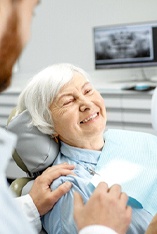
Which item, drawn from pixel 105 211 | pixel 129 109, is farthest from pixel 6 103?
pixel 105 211

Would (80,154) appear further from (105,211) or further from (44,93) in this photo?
(105,211)

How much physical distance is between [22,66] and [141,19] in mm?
1506

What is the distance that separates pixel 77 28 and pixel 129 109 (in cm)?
130

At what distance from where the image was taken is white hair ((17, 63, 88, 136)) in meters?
1.88

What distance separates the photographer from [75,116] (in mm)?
1889

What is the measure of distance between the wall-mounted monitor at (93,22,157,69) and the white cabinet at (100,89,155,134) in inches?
20.8

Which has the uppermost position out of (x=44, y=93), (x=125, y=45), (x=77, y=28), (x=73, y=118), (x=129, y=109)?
(x=77, y=28)

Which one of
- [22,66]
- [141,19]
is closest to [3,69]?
[141,19]

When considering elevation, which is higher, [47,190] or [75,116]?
[75,116]

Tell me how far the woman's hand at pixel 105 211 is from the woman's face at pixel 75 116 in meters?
0.61

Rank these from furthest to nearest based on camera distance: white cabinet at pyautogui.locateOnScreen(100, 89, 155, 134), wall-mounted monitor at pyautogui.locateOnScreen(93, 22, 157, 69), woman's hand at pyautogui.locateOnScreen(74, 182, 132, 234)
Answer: wall-mounted monitor at pyautogui.locateOnScreen(93, 22, 157, 69), white cabinet at pyautogui.locateOnScreen(100, 89, 155, 134), woman's hand at pyautogui.locateOnScreen(74, 182, 132, 234)

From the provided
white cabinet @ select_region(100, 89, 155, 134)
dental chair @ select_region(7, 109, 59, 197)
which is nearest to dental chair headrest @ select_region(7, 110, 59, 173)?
dental chair @ select_region(7, 109, 59, 197)

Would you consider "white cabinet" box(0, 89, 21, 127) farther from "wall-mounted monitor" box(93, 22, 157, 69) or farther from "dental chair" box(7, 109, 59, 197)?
"dental chair" box(7, 109, 59, 197)

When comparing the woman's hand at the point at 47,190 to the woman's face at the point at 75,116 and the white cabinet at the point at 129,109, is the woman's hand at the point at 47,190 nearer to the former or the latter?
the woman's face at the point at 75,116
